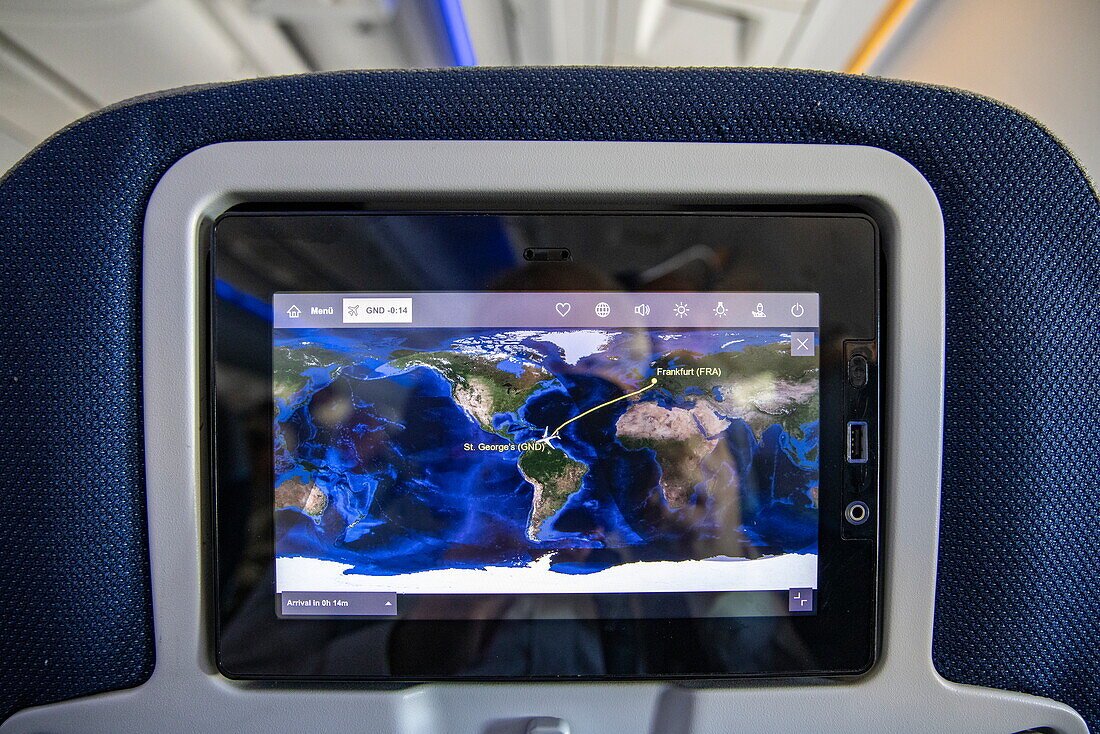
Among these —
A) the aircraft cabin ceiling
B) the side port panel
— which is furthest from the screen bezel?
the aircraft cabin ceiling

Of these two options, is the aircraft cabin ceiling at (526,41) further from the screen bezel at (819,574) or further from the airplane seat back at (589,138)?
the screen bezel at (819,574)

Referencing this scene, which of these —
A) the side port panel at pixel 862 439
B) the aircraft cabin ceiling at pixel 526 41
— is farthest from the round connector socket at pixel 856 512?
the aircraft cabin ceiling at pixel 526 41

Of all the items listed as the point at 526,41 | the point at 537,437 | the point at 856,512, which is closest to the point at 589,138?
the point at 537,437

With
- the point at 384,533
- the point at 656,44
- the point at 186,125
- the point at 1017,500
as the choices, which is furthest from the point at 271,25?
the point at 1017,500

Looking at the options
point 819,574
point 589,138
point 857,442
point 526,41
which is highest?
point 526,41

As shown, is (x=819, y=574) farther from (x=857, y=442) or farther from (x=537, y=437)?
(x=537, y=437)

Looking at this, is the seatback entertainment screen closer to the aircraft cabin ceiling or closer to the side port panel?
the side port panel
